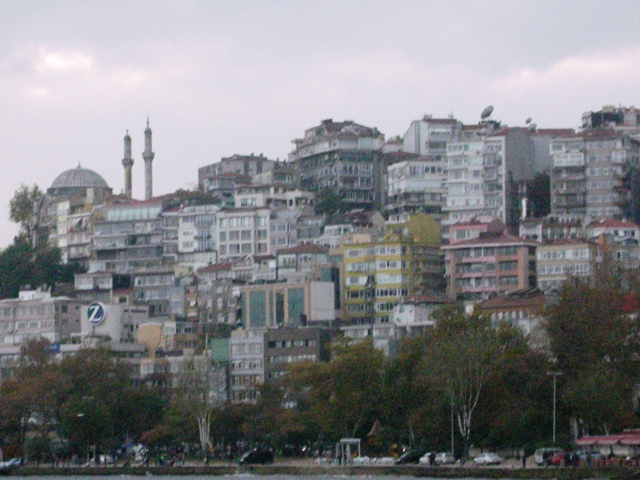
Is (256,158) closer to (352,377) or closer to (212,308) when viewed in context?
(212,308)

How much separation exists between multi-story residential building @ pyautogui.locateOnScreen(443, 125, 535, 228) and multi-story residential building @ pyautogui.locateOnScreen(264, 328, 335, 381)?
20565mm

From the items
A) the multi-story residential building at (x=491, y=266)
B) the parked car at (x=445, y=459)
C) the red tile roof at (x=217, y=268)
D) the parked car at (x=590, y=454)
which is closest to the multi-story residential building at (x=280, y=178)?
the red tile roof at (x=217, y=268)

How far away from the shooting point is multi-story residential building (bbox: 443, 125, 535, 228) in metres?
113

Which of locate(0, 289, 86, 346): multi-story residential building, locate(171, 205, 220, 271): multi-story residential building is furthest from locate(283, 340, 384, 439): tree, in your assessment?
locate(171, 205, 220, 271): multi-story residential building

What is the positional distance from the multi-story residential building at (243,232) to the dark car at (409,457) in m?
45.3

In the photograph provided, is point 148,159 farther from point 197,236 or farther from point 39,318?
point 39,318

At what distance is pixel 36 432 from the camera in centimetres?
9412

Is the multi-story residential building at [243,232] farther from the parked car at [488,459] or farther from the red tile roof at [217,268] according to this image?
the parked car at [488,459]

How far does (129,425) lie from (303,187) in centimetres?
4310

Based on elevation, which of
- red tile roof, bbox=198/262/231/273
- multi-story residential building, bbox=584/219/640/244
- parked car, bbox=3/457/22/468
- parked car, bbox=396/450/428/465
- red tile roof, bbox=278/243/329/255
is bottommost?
parked car, bbox=3/457/22/468

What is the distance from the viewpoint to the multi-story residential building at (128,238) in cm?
12638

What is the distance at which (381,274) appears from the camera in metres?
107

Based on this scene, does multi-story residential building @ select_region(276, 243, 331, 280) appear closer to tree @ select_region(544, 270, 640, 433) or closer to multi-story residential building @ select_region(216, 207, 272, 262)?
multi-story residential building @ select_region(216, 207, 272, 262)

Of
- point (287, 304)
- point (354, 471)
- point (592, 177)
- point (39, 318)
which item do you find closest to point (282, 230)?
point (287, 304)
